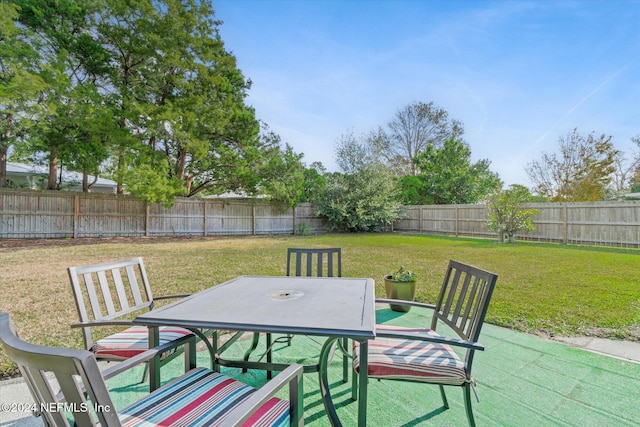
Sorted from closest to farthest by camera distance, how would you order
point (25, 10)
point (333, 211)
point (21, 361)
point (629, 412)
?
point (21, 361) < point (629, 412) < point (25, 10) < point (333, 211)

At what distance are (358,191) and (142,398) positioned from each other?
45.6ft

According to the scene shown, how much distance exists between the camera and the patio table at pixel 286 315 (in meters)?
1.34

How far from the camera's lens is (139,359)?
131 centimetres

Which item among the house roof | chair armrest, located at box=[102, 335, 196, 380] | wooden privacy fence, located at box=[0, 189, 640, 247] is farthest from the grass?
the house roof

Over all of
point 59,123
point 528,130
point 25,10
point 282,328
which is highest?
point 25,10

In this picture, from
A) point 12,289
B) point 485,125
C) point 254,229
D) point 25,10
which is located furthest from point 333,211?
point 25,10

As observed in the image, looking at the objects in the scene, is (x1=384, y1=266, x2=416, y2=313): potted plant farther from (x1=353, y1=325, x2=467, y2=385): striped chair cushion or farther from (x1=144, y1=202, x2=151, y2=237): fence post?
(x1=144, y1=202, x2=151, y2=237): fence post

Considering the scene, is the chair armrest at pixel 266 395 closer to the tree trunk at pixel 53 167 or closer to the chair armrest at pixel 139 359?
the chair armrest at pixel 139 359

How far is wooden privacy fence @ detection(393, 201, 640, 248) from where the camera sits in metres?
8.89

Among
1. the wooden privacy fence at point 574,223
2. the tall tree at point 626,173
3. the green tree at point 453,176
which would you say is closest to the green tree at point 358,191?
the wooden privacy fence at point 574,223

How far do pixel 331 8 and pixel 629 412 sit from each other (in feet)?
25.6

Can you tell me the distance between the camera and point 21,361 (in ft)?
2.50

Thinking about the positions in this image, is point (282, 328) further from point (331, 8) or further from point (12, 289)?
point (331, 8)

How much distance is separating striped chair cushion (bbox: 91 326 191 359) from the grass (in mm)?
1155
